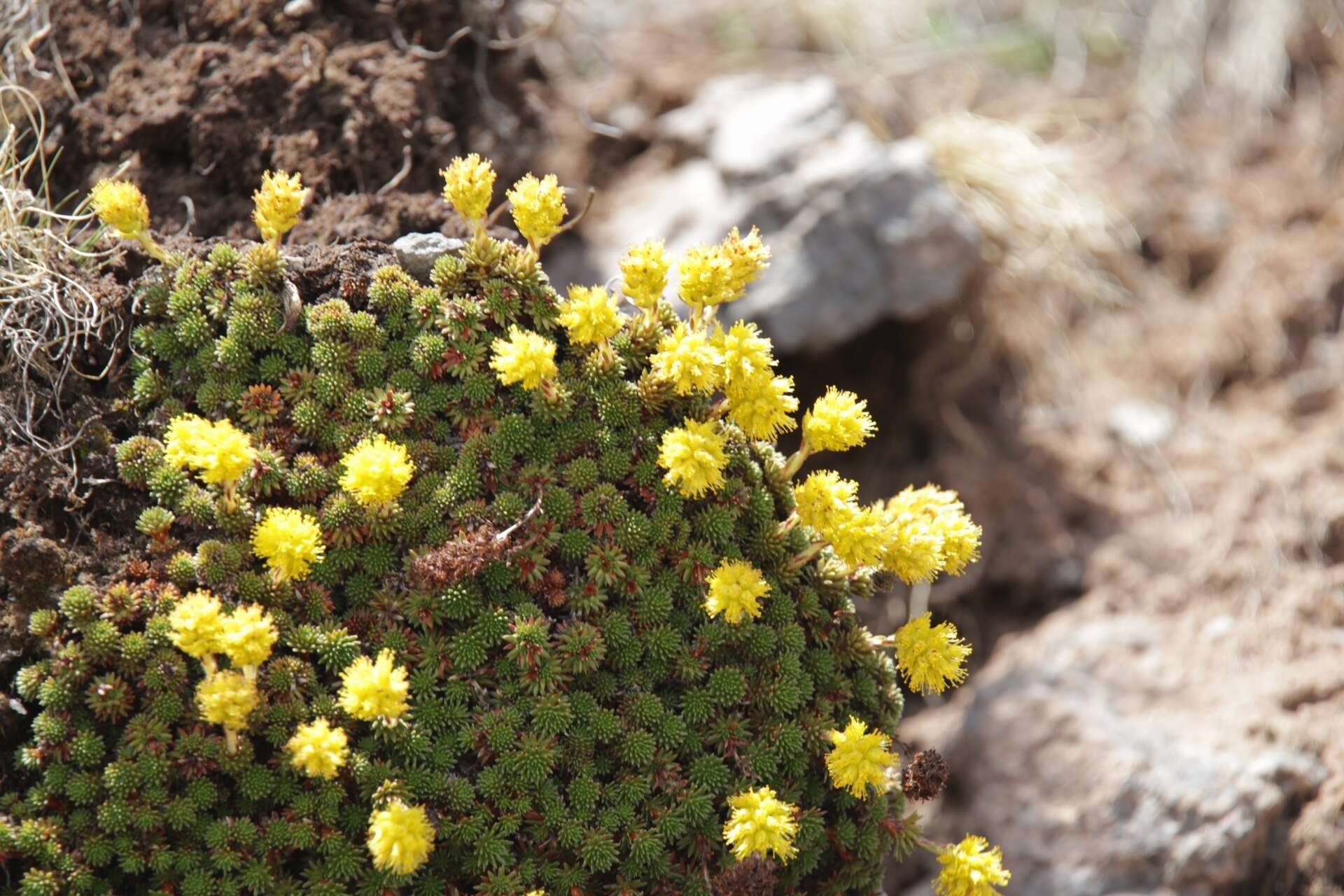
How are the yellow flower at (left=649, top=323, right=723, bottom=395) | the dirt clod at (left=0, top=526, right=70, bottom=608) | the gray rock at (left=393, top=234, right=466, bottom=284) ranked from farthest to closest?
the gray rock at (left=393, top=234, right=466, bottom=284) < the yellow flower at (left=649, top=323, right=723, bottom=395) < the dirt clod at (left=0, top=526, right=70, bottom=608)

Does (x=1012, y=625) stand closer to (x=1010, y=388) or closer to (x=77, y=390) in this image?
(x=1010, y=388)

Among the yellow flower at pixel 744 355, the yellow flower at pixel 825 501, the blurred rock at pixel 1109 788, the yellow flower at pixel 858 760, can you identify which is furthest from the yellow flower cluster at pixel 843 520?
the blurred rock at pixel 1109 788

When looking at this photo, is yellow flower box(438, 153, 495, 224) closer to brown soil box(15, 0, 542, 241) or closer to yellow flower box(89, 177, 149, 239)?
brown soil box(15, 0, 542, 241)

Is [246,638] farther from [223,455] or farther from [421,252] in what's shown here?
[421,252]

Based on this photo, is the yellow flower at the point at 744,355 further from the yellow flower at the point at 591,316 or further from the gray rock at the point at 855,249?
the gray rock at the point at 855,249

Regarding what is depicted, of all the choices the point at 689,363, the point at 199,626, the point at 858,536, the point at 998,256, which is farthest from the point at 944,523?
the point at 998,256

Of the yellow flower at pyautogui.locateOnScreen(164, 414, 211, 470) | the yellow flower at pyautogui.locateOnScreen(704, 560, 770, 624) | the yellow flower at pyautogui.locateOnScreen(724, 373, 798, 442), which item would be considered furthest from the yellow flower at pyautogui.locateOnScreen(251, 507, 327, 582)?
the yellow flower at pyautogui.locateOnScreen(724, 373, 798, 442)
